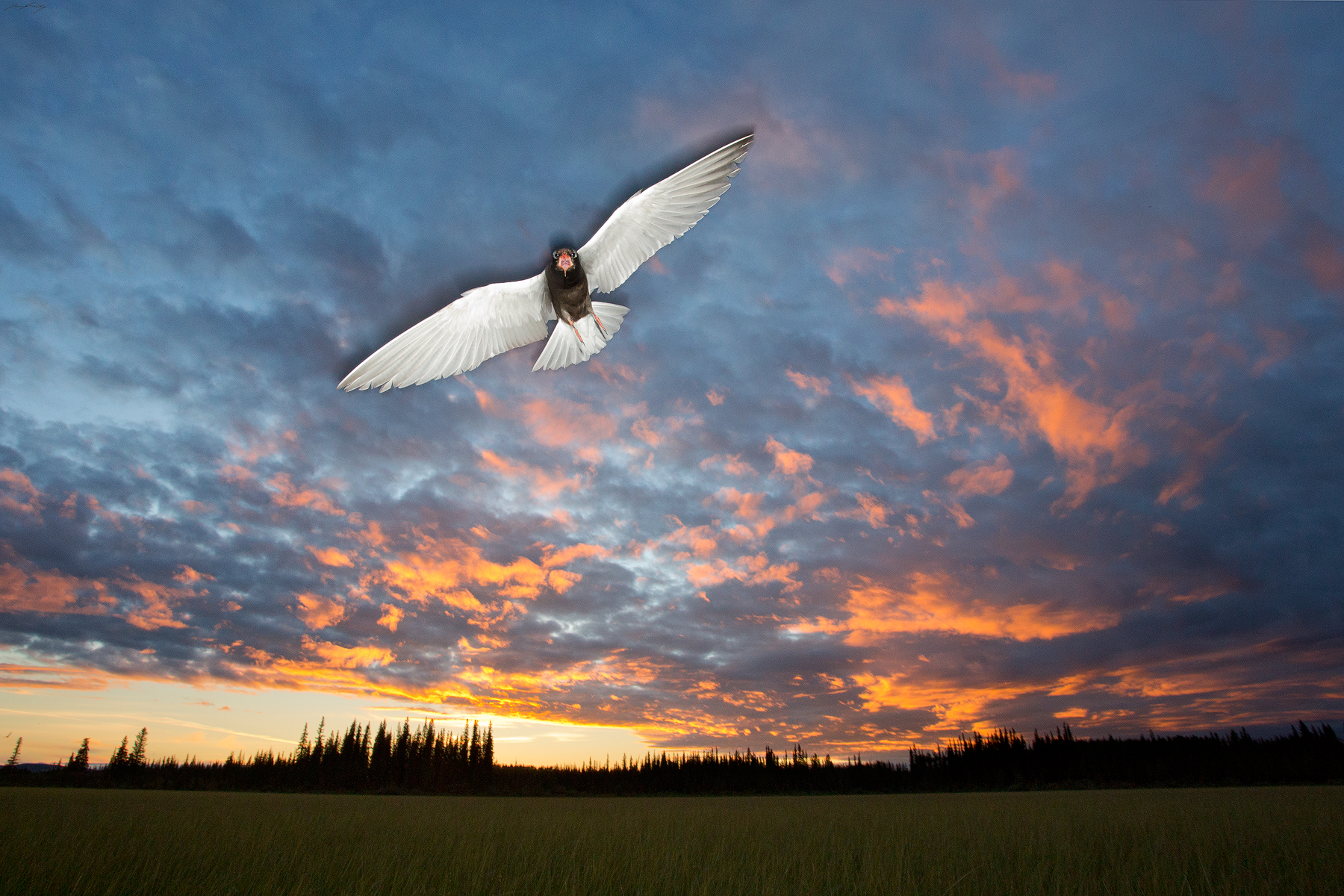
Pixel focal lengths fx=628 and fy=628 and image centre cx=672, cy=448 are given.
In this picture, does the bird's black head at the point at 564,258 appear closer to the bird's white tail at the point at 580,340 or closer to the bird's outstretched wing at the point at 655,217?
the bird's outstretched wing at the point at 655,217

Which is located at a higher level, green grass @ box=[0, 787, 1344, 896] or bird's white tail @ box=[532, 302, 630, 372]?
bird's white tail @ box=[532, 302, 630, 372]

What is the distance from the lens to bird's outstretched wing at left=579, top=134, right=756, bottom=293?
344 inches

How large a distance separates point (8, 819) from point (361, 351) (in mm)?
13932

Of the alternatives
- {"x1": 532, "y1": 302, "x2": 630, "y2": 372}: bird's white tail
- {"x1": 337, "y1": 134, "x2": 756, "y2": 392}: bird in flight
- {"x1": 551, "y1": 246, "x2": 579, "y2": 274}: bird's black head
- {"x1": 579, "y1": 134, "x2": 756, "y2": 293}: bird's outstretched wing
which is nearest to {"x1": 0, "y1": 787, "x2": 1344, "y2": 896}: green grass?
{"x1": 337, "y1": 134, "x2": 756, "y2": 392}: bird in flight

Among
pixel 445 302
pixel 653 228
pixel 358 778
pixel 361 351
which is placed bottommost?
pixel 358 778

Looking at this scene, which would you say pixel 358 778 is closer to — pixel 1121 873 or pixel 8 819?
pixel 8 819

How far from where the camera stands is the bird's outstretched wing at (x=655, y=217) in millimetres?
8742

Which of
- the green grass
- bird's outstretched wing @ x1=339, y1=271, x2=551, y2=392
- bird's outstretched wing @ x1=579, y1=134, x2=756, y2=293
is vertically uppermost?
bird's outstretched wing @ x1=579, y1=134, x2=756, y2=293

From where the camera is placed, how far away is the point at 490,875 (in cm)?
751

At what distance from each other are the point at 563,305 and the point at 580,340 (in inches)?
35.5

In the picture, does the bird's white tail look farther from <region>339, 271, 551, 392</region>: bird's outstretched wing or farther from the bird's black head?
the bird's black head

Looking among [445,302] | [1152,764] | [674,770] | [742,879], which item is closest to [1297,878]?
[742,879]

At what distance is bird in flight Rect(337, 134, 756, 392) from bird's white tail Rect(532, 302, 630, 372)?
1 cm

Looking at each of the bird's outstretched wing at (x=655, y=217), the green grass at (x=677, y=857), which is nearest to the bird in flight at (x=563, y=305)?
the bird's outstretched wing at (x=655, y=217)
